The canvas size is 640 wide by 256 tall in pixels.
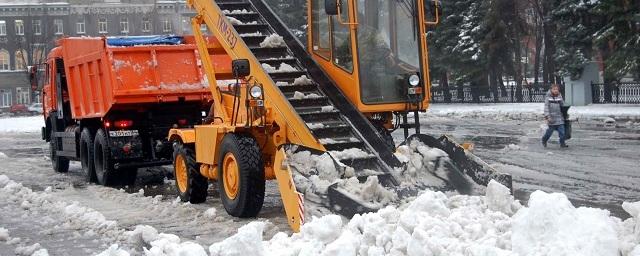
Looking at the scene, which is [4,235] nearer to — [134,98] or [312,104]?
[312,104]

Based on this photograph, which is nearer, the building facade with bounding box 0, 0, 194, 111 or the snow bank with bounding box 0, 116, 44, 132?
the snow bank with bounding box 0, 116, 44, 132

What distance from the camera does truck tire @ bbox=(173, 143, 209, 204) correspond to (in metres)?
11.4

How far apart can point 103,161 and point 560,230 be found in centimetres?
1010

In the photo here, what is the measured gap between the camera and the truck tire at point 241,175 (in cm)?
943

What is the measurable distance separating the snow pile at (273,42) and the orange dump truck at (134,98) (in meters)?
3.69

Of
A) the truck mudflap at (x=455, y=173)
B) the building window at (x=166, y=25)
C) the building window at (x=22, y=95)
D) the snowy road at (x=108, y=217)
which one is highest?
the building window at (x=166, y=25)

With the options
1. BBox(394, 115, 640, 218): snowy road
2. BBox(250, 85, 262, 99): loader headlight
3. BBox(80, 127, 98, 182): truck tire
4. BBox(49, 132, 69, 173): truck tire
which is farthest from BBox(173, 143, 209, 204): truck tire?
BBox(49, 132, 69, 173): truck tire

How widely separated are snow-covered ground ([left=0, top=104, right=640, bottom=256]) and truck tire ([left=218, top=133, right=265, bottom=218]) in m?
0.20

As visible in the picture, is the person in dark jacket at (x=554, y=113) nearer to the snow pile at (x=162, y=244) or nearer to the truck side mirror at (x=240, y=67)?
the truck side mirror at (x=240, y=67)

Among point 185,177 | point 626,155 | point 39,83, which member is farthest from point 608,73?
point 185,177

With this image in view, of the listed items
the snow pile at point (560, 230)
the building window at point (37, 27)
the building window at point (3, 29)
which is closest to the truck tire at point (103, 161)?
the snow pile at point (560, 230)

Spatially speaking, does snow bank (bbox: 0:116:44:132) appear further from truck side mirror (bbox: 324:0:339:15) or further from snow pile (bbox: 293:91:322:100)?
truck side mirror (bbox: 324:0:339:15)

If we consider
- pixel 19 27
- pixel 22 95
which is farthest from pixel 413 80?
pixel 22 95

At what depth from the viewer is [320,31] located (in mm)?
10164
